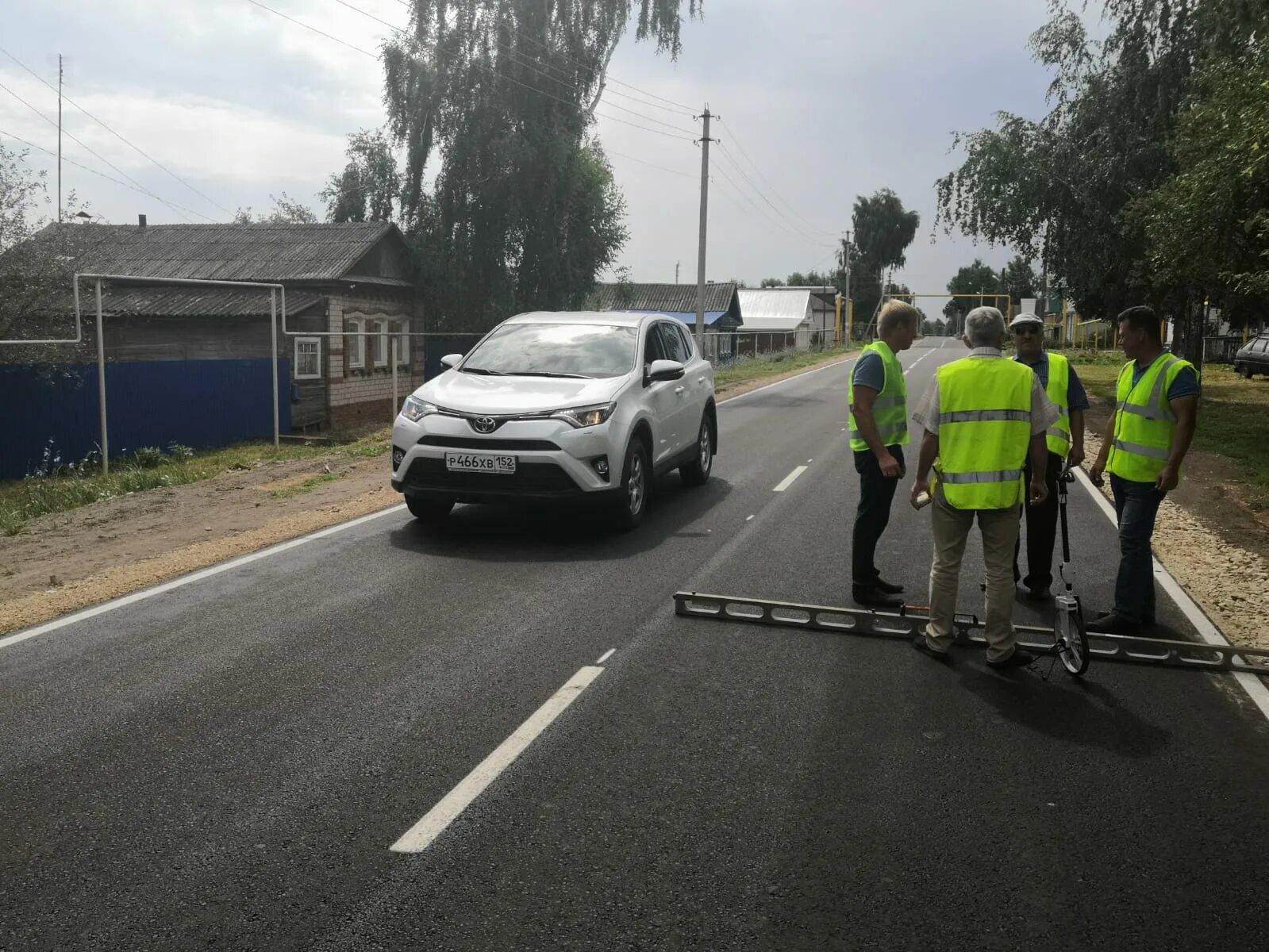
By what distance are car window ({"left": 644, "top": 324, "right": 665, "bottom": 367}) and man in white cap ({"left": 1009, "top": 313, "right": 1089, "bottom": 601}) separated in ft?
13.2

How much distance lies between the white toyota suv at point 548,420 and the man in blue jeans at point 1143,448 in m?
3.90

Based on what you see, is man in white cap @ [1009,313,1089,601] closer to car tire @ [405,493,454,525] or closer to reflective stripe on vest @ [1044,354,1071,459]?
reflective stripe on vest @ [1044,354,1071,459]

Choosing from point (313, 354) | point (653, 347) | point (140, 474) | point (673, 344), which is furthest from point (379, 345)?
point (653, 347)

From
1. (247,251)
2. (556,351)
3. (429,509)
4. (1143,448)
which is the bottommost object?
(429,509)

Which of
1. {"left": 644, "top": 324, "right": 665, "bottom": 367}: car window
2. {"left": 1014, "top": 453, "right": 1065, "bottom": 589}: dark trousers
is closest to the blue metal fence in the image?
{"left": 644, "top": 324, "right": 665, "bottom": 367}: car window

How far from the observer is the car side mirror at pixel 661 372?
10305 mm

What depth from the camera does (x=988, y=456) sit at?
5906 mm

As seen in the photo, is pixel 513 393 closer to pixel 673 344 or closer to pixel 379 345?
pixel 673 344

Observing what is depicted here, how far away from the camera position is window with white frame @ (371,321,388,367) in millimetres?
30070

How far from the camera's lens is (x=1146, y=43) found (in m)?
25.9

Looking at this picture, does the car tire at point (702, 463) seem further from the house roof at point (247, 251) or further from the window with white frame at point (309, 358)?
the house roof at point (247, 251)

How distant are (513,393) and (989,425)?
4.62m

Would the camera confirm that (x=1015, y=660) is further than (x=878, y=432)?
No

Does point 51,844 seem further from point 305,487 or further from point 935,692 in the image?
point 305,487
